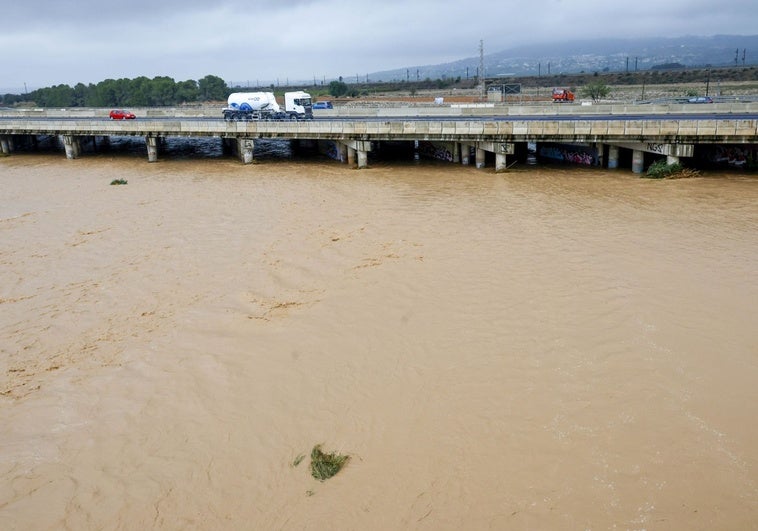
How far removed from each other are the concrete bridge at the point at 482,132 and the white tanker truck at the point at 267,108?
3.44 meters

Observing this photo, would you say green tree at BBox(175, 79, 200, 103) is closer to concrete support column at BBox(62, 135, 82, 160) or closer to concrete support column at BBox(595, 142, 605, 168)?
concrete support column at BBox(62, 135, 82, 160)

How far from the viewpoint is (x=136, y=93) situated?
114000 millimetres

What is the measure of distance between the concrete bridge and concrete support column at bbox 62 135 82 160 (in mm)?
74

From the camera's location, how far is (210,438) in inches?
396

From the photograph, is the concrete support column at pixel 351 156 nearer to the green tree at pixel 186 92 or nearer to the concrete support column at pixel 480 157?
the concrete support column at pixel 480 157

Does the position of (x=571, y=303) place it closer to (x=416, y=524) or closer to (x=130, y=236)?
(x=416, y=524)

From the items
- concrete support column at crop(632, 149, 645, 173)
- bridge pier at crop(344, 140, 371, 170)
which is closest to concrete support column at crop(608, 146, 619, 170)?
concrete support column at crop(632, 149, 645, 173)

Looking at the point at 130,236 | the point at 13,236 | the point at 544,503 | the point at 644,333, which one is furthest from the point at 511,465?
the point at 13,236

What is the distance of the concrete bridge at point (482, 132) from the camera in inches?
1075

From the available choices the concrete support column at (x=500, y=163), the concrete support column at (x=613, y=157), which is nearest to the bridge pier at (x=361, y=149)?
the concrete support column at (x=500, y=163)

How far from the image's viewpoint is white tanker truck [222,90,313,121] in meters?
45.3

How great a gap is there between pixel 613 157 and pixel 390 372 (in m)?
24.1

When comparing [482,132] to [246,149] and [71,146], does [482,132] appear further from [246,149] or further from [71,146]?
[71,146]

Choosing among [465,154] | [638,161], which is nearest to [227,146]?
[465,154]
